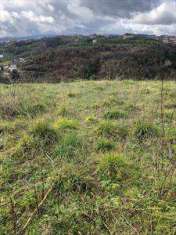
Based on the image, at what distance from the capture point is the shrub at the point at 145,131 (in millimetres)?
6449

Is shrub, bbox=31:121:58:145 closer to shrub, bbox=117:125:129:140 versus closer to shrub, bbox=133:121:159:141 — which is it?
shrub, bbox=117:125:129:140

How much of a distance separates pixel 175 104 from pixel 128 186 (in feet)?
18.3

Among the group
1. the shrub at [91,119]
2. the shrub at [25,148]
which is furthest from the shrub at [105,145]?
the shrub at [91,119]

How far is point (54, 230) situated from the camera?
140 inches

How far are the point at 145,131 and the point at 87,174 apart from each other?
7.42ft

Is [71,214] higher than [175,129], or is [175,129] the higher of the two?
[175,129]

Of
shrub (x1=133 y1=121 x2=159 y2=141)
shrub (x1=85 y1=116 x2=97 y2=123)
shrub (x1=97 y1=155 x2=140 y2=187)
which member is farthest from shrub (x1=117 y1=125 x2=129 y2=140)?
shrub (x1=97 y1=155 x2=140 y2=187)

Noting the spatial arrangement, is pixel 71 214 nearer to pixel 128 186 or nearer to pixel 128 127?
pixel 128 186

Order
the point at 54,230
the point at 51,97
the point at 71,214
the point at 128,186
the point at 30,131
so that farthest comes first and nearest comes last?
the point at 51,97, the point at 30,131, the point at 128,186, the point at 71,214, the point at 54,230

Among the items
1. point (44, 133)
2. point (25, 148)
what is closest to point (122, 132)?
point (44, 133)

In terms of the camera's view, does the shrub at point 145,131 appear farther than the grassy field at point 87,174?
Yes

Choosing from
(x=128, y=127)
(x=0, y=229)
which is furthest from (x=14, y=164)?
(x=128, y=127)

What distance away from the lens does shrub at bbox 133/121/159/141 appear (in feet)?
21.2

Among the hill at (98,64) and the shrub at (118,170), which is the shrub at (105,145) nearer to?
the shrub at (118,170)
